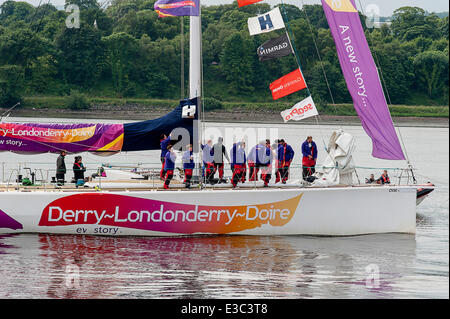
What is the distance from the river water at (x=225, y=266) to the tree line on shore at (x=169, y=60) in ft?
154

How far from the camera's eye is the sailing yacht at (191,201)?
1628 centimetres

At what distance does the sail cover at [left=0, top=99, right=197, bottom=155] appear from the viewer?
A: 55.3 feet

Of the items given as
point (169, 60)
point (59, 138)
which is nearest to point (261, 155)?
point (59, 138)

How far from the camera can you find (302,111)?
17.0m

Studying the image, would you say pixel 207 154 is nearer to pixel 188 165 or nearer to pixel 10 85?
pixel 188 165

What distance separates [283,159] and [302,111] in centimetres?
126

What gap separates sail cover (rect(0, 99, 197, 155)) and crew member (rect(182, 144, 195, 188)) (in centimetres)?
72

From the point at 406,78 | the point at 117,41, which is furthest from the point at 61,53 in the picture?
the point at 406,78

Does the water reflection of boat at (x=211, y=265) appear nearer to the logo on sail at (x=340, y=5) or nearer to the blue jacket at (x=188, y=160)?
the blue jacket at (x=188, y=160)

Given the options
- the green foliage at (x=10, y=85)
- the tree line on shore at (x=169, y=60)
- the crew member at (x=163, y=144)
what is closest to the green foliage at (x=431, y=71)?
the tree line on shore at (x=169, y=60)

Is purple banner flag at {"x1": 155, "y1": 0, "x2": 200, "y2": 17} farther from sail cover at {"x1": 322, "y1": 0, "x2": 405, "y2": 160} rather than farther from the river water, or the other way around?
the river water

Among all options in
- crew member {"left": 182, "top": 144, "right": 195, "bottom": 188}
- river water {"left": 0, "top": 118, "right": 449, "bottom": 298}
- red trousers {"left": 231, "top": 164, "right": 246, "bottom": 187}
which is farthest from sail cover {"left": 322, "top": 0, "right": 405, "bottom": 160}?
crew member {"left": 182, "top": 144, "right": 195, "bottom": 188}
